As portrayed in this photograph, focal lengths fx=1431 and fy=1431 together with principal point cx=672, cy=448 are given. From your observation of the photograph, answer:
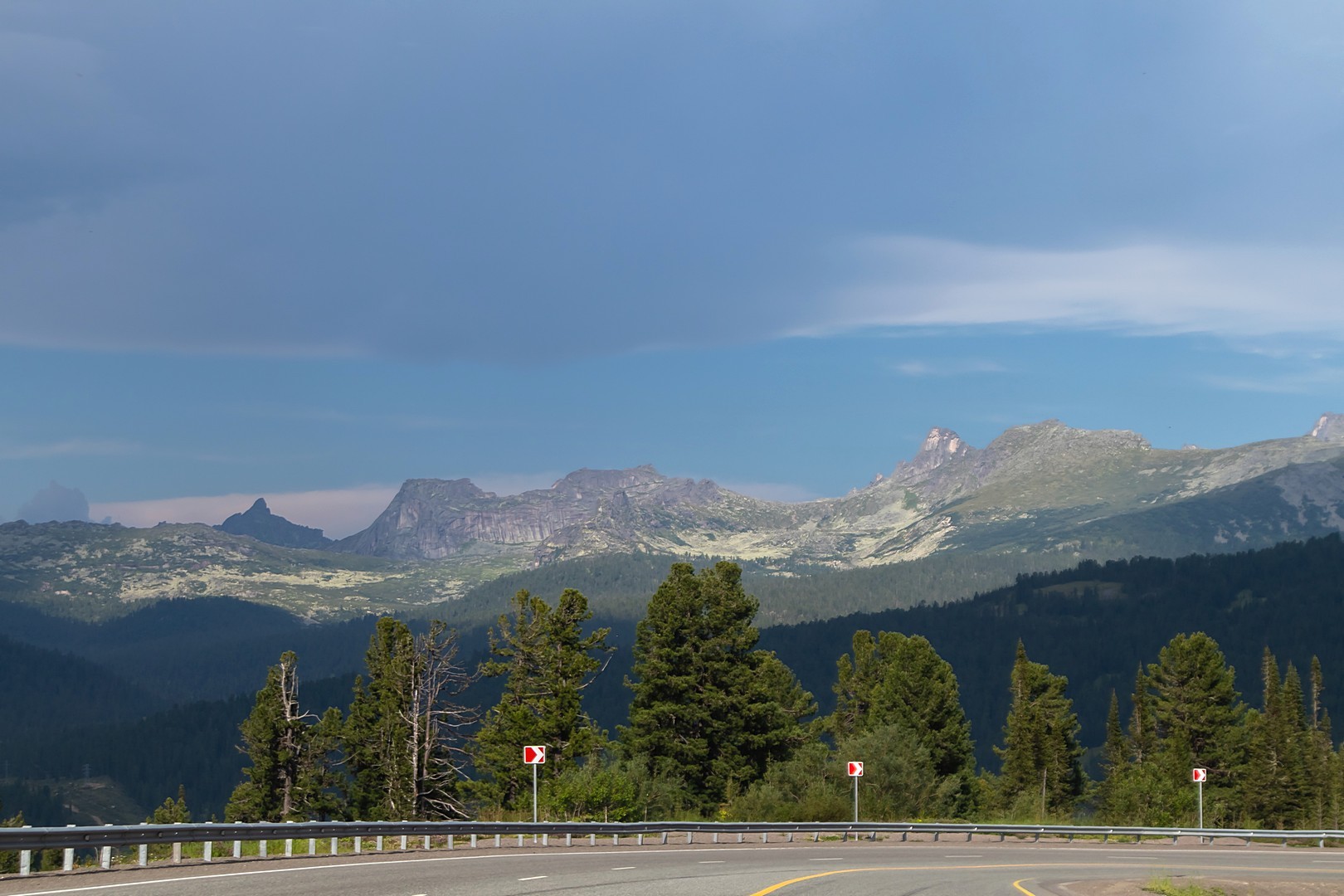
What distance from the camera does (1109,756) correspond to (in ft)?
522

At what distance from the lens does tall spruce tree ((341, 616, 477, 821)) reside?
78.6 metres

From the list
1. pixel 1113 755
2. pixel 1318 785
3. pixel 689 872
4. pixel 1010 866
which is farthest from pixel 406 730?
pixel 1113 755

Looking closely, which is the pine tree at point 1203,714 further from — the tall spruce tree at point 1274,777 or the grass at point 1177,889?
the grass at point 1177,889

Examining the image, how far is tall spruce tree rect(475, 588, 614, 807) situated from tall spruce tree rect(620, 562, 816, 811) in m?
3.82

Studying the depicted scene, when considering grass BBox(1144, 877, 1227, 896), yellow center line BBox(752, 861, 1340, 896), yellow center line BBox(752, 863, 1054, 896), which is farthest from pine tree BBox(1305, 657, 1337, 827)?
grass BBox(1144, 877, 1227, 896)

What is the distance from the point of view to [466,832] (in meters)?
42.8

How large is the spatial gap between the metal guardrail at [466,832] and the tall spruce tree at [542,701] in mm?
17246

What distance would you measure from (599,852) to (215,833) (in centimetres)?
1200

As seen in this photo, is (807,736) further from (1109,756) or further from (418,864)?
(1109,756)

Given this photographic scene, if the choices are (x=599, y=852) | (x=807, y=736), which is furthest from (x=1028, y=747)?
(x=599, y=852)

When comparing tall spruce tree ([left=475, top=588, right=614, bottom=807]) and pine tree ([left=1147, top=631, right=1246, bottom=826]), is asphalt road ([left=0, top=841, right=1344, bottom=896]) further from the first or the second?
pine tree ([left=1147, top=631, right=1246, bottom=826])

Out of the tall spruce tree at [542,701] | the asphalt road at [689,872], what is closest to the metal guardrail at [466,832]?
the asphalt road at [689,872]

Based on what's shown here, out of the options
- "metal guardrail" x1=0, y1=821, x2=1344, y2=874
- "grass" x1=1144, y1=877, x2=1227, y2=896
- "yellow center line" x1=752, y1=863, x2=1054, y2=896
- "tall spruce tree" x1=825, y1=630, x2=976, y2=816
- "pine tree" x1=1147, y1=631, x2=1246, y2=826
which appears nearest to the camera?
"metal guardrail" x1=0, y1=821, x2=1344, y2=874

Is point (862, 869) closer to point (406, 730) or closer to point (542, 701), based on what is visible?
point (542, 701)
